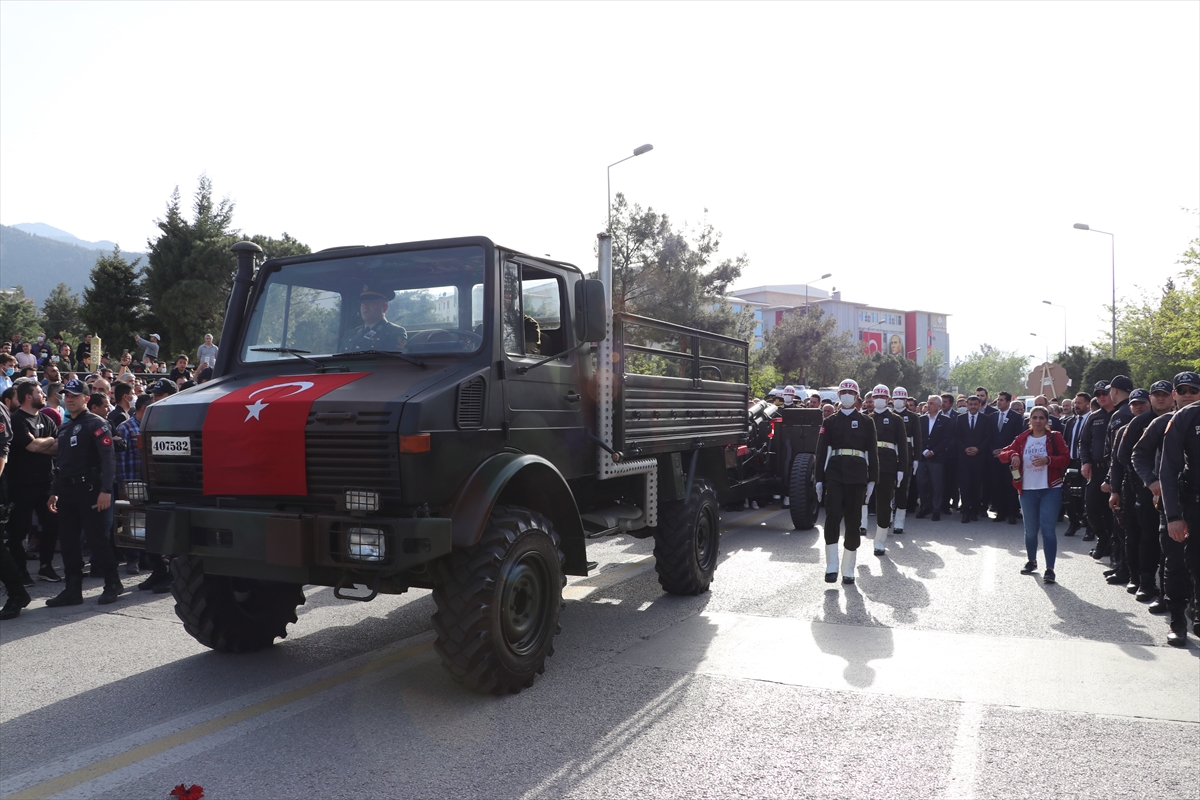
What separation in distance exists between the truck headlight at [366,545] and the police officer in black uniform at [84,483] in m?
4.29

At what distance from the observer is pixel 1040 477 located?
9.27m

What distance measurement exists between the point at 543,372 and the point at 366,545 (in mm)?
1750

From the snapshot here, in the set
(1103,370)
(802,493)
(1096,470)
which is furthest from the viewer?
(1103,370)

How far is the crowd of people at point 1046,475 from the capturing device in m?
6.69

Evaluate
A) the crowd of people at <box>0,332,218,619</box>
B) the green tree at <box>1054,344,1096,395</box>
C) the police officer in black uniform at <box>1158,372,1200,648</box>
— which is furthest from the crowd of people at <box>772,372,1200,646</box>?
the green tree at <box>1054,344,1096,395</box>

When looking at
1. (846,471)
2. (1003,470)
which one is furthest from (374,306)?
(1003,470)

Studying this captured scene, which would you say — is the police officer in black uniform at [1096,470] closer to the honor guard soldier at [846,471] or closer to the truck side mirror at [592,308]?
the honor guard soldier at [846,471]

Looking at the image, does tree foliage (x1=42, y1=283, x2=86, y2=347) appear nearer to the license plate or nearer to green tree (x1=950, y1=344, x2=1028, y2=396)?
the license plate

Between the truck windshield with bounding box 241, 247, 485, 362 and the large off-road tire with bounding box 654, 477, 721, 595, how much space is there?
284 cm

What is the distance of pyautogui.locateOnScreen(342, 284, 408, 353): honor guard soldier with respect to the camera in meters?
5.39

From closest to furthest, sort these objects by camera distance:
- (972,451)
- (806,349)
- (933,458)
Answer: (972,451), (933,458), (806,349)

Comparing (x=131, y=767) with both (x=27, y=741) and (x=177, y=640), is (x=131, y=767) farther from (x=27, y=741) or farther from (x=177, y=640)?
(x=177, y=640)

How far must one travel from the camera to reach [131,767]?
3.99m

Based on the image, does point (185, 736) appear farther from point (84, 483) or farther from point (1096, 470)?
point (1096, 470)
